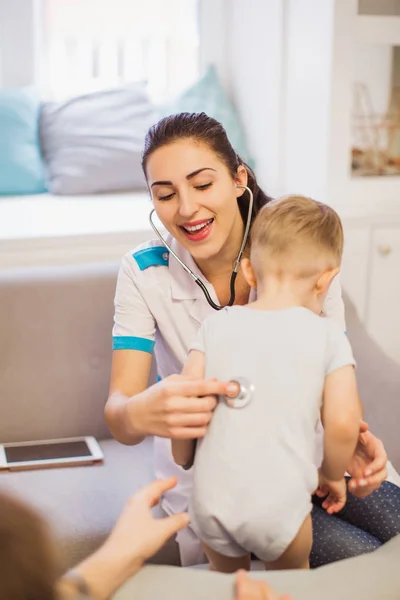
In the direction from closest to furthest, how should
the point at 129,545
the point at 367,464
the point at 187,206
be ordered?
the point at 129,545
the point at 367,464
the point at 187,206

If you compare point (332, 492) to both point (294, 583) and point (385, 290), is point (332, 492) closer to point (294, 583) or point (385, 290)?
point (294, 583)

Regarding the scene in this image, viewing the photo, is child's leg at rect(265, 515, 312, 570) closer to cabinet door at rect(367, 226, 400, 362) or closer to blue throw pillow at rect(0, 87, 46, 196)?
cabinet door at rect(367, 226, 400, 362)

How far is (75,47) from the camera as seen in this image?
3.18 metres

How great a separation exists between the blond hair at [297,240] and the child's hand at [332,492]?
34 cm

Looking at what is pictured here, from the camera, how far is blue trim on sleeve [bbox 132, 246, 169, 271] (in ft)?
5.39

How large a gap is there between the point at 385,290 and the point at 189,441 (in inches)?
64.2

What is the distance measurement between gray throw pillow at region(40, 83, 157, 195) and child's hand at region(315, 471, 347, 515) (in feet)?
5.93

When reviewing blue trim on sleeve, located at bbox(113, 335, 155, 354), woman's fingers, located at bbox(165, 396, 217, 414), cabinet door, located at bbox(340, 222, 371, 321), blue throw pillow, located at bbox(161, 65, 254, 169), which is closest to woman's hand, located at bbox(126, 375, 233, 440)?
woman's fingers, located at bbox(165, 396, 217, 414)

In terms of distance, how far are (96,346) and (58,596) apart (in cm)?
136

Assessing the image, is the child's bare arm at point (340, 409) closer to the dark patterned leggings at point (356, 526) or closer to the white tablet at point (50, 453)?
the dark patterned leggings at point (356, 526)

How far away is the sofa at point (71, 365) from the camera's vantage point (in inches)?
76.0

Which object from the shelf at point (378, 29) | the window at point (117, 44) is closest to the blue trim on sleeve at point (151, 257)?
the shelf at point (378, 29)

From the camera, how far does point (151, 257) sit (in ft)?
5.43

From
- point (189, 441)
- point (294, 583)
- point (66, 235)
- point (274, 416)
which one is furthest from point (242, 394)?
point (66, 235)
